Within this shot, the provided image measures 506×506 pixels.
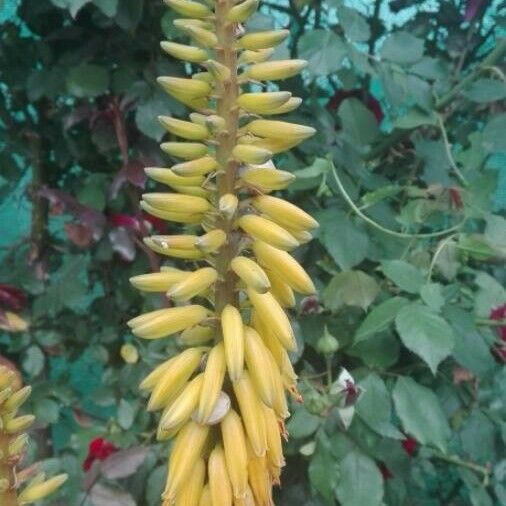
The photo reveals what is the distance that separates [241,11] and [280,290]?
27 cm

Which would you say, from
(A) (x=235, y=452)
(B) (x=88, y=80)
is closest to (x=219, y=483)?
(A) (x=235, y=452)

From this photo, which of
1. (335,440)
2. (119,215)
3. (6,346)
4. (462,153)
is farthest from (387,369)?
(6,346)

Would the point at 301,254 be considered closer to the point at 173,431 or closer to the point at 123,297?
the point at 123,297

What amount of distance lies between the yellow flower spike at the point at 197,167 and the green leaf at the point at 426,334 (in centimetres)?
75

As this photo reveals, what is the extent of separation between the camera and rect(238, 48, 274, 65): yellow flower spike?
90 centimetres

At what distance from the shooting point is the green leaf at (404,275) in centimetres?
162

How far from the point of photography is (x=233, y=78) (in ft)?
2.80

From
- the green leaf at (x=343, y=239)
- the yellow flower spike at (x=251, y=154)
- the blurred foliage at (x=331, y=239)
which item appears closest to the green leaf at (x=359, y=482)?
the blurred foliage at (x=331, y=239)

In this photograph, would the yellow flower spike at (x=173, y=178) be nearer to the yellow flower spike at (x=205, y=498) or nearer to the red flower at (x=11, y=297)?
the yellow flower spike at (x=205, y=498)

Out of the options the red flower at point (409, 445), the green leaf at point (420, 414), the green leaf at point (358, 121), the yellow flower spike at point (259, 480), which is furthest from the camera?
the red flower at point (409, 445)

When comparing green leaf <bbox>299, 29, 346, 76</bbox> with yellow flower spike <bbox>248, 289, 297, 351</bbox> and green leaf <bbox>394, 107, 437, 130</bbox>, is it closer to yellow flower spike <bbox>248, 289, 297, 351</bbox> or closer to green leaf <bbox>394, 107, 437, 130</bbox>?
green leaf <bbox>394, 107, 437, 130</bbox>

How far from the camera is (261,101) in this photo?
0.87 metres

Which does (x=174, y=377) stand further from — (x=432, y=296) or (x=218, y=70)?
(x=432, y=296)

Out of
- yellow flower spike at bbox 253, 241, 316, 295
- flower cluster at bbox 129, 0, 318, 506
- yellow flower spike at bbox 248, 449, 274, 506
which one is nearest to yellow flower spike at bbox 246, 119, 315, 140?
flower cluster at bbox 129, 0, 318, 506
